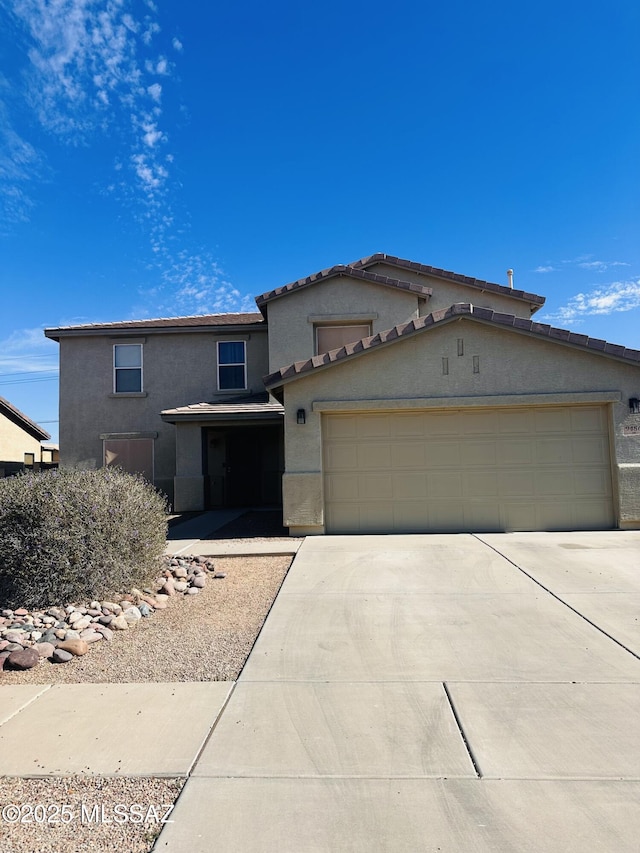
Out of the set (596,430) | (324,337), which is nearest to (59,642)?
(596,430)

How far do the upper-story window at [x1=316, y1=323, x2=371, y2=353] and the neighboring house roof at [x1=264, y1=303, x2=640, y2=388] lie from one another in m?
5.25

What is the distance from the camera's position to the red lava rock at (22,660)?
501cm

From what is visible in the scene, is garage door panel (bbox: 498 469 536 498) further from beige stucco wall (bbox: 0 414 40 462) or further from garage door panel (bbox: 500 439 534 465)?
beige stucco wall (bbox: 0 414 40 462)

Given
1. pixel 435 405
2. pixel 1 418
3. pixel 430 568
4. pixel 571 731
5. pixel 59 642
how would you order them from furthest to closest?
pixel 1 418 < pixel 435 405 < pixel 430 568 < pixel 59 642 < pixel 571 731

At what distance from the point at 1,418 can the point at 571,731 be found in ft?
96.1

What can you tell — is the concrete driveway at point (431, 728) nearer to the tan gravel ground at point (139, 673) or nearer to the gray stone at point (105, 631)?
the tan gravel ground at point (139, 673)

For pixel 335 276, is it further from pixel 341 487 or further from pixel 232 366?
pixel 341 487

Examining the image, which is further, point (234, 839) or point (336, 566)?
point (336, 566)

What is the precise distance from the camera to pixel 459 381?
11109mm

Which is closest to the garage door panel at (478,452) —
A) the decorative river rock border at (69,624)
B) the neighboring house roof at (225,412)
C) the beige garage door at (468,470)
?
the beige garage door at (468,470)

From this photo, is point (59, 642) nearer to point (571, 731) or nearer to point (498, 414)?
point (571, 731)

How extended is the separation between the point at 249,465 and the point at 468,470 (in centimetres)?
919

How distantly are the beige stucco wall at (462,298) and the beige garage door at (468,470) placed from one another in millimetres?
6715

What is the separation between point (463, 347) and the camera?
11125 millimetres
